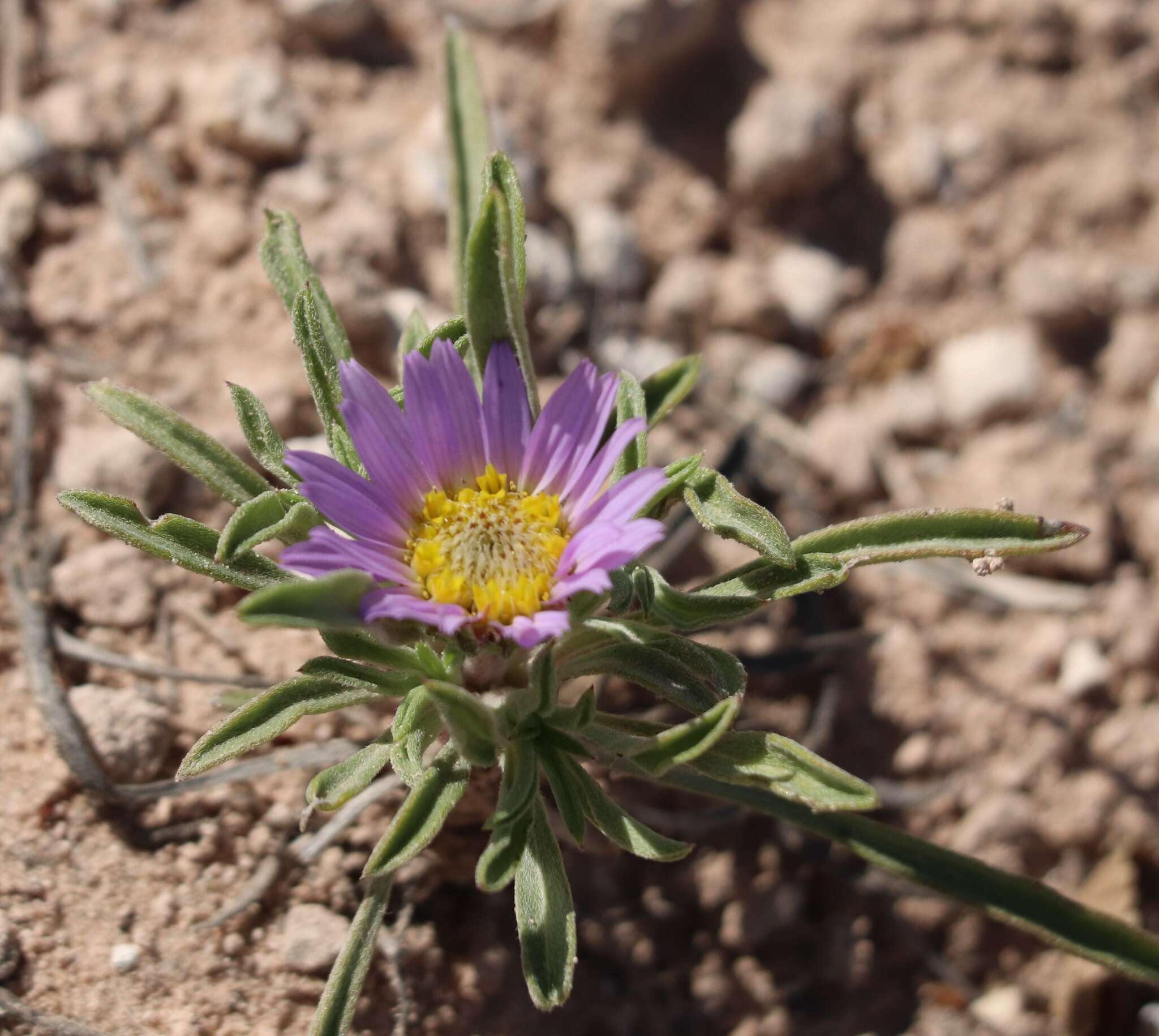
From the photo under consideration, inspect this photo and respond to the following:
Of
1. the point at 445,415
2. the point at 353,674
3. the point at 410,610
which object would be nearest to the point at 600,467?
the point at 445,415

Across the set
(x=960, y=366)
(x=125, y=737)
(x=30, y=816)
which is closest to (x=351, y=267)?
(x=125, y=737)

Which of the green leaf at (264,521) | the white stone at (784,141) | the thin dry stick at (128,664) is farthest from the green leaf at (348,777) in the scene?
the white stone at (784,141)

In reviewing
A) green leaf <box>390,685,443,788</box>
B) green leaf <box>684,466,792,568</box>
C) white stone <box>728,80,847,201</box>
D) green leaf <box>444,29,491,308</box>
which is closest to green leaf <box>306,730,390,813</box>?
green leaf <box>390,685,443,788</box>

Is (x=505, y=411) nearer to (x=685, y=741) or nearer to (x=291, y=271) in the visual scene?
(x=291, y=271)

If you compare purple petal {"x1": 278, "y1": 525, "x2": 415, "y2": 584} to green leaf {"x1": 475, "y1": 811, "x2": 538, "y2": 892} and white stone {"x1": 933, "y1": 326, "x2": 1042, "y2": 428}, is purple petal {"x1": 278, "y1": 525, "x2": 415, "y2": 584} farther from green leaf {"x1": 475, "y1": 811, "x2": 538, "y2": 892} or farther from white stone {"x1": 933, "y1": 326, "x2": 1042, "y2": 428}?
white stone {"x1": 933, "y1": 326, "x2": 1042, "y2": 428}

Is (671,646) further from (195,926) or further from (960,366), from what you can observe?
(960,366)
